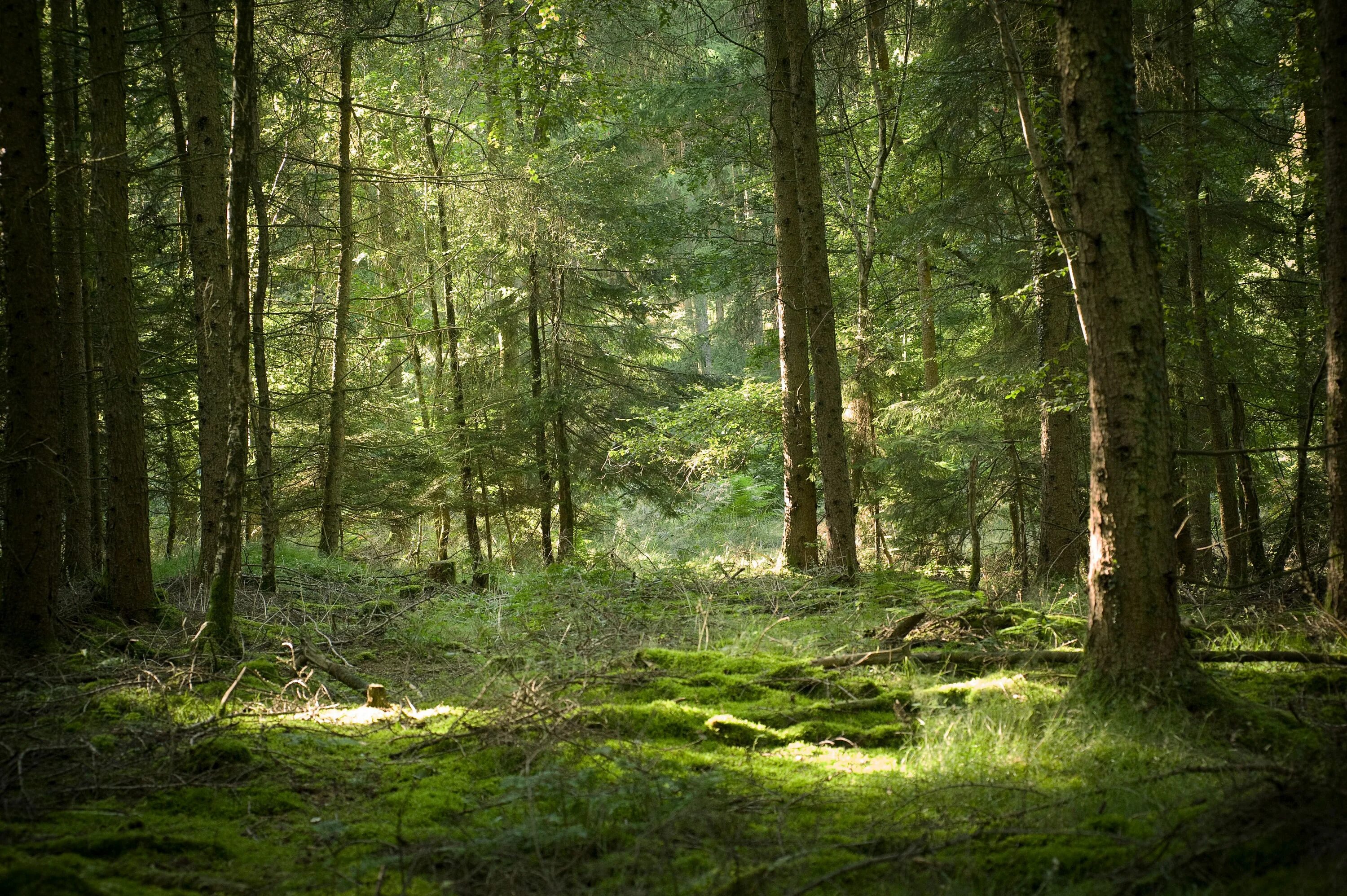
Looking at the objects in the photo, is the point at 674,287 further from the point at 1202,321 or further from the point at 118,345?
the point at 118,345

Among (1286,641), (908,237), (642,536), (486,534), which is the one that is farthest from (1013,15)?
(642,536)

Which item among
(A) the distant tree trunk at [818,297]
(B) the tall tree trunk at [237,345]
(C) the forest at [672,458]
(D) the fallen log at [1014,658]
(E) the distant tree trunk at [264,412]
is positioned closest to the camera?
(C) the forest at [672,458]

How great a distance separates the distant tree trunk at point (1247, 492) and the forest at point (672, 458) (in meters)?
0.19

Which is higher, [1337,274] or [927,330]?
[927,330]

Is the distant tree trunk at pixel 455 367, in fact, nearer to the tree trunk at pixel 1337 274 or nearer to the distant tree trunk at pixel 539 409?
the distant tree trunk at pixel 539 409

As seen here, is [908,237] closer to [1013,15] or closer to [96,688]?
[1013,15]

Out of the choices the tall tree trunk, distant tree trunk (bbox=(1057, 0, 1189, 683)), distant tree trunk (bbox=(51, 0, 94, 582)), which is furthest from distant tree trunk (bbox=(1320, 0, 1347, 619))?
distant tree trunk (bbox=(51, 0, 94, 582))

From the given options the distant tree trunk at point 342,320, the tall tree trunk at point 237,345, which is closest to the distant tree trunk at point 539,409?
the distant tree trunk at point 342,320

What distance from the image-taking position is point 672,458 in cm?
1482

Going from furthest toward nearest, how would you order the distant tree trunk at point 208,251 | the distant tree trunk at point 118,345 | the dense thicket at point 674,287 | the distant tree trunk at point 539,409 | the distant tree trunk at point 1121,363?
the distant tree trunk at point 539,409, the distant tree trunk at point 208,251, the distant tree trunk at point 118,345, the dense thicket at point 674,287, the distant tree trunk at point 1121,363

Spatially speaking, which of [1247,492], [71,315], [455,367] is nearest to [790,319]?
[1247,492]

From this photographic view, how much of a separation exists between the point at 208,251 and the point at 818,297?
6.93 meters

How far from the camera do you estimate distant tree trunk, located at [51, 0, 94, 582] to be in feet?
27.5

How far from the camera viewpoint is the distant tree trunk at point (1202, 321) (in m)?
9.26
